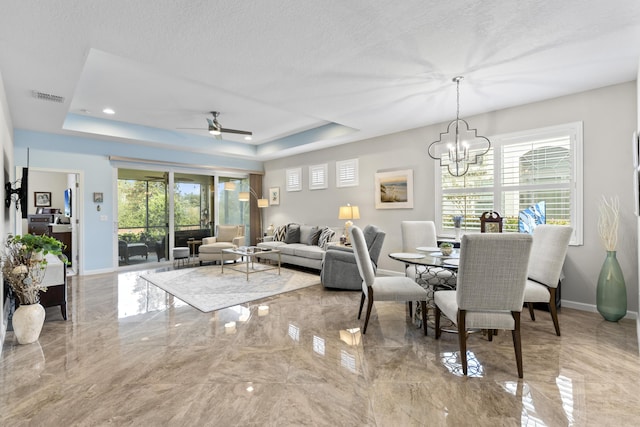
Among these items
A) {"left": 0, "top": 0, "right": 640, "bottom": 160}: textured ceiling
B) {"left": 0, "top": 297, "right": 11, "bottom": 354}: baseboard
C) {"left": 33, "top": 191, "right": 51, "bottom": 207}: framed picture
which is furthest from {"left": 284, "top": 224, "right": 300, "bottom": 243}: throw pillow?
{"left": 33, "top": 191, "right": 51, "bottom": 207}: framed picture

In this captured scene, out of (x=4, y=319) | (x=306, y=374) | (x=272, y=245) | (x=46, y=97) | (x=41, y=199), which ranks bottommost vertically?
(x=306, y=374)

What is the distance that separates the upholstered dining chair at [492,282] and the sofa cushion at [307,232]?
4.55 metres

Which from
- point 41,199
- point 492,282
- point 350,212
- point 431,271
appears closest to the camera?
point 492,282

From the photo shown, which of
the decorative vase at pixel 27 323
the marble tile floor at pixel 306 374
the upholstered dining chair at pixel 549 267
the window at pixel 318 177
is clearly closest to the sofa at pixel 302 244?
the window at pixel 318 177

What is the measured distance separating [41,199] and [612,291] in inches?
421

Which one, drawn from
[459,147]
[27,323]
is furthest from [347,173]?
[27,323]

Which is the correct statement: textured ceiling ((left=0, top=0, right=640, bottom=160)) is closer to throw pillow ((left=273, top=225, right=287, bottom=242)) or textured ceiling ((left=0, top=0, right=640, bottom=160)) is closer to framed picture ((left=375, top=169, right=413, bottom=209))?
framed picture ((left=375, top=169, right=413, bottom=209))

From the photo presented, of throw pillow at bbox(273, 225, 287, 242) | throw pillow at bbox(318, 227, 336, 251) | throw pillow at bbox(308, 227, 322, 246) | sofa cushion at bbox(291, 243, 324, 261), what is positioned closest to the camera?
sofa cushion at bbox(291, 243, 324, 261)

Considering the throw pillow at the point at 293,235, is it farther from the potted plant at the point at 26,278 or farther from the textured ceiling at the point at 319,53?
the potted plant at the point at 26,278

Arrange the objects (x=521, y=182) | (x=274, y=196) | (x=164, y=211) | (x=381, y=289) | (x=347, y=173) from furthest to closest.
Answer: (x=274, y=196), (x=164, y=211), (x=347, y=173), (x=521, y=182), (x=381, y=289)

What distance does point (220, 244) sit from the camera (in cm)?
669

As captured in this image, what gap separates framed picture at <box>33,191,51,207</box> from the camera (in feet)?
24.7

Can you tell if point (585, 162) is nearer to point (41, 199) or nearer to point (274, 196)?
point (274, 196)

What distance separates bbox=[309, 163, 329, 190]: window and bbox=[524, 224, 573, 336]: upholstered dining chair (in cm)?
443
